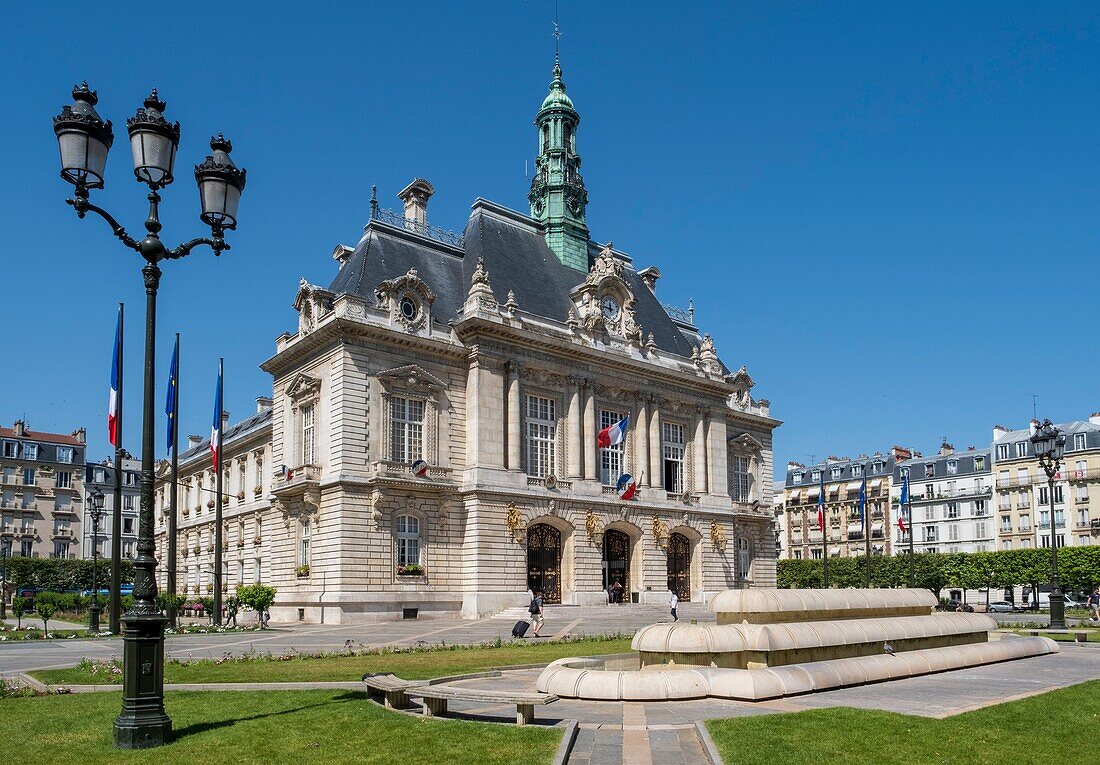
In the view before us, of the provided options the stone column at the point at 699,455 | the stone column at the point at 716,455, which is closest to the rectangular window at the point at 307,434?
the stone column at the point at 699,455

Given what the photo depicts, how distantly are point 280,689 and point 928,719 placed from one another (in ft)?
32.5

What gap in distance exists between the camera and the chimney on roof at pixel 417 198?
177 ft

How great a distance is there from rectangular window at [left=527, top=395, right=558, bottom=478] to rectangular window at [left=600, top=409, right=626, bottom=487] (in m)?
3.24

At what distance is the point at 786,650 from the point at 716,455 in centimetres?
4239

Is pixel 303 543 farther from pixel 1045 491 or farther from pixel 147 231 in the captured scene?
pixel 1045 491

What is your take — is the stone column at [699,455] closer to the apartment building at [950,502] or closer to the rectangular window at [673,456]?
the rectangular window at [673,456]

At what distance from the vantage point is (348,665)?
2127 cm

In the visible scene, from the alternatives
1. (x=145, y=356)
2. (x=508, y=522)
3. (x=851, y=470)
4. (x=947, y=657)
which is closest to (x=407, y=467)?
(x=508, y=522)

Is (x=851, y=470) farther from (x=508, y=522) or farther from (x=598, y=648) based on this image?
(x=598, y=648)

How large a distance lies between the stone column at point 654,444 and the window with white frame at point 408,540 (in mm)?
14656

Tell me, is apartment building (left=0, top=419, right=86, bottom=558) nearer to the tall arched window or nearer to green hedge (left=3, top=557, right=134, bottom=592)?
green hedge (left=3, top=557, right=134, bottom=592)

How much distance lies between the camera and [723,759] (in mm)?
10195

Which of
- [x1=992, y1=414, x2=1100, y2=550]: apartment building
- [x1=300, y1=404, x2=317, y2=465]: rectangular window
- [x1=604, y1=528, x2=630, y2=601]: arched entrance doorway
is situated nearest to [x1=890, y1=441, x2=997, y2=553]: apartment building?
[x1=992, y1=414, x2=1100, y2=550]: apartment building

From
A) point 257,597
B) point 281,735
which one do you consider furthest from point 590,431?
point 281,735
